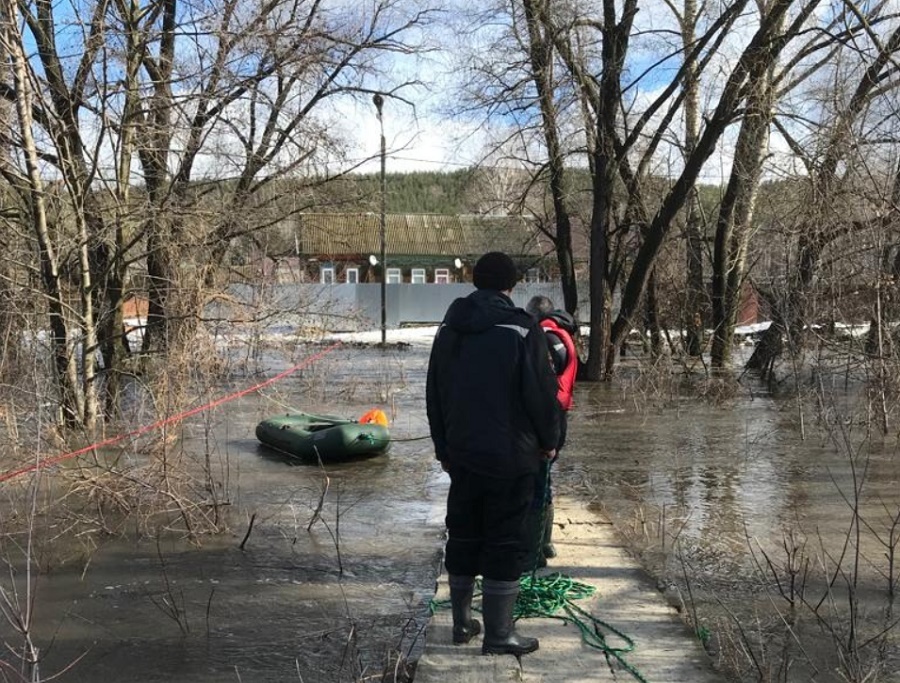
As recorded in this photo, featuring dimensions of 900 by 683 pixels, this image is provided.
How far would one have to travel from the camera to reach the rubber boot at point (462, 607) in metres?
4.20

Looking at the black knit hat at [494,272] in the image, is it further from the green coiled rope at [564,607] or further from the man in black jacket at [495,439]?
the green coiled rope at [564,607]

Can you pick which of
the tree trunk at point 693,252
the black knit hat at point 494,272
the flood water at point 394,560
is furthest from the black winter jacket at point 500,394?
the tree trunk at point 693,252

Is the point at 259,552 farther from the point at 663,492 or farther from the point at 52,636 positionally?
the point at 663,492

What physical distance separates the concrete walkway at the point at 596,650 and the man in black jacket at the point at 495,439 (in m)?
0.13

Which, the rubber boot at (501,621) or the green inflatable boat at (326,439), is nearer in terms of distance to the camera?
the rubber boot at (501,621)

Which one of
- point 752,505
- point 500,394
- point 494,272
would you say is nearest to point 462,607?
point 500,394

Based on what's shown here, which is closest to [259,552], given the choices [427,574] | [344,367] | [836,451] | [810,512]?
[427,574]

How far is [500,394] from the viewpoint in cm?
400

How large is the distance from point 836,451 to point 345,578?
6964 millimetres

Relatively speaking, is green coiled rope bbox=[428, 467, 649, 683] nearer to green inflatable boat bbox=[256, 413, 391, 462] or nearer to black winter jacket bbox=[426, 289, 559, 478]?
black winter jacket bbox=[426, 289, 559, 478]

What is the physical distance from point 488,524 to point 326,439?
6.15 metres

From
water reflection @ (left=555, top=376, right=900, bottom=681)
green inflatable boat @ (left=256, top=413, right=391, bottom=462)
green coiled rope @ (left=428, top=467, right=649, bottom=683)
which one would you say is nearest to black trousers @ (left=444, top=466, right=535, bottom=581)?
green coiled rope @ (left=428, top=467, right=649, bottom=683)

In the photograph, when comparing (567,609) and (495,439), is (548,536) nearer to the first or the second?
(567,609)

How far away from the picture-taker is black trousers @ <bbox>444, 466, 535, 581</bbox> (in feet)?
A: 13.2
